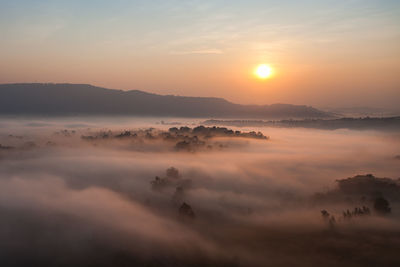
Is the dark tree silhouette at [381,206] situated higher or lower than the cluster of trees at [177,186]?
higher

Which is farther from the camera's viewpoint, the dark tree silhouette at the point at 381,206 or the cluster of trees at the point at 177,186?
the cluster of trees at the point at 177,186

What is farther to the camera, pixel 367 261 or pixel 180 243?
pixel 180 243

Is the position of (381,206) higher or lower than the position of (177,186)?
higher

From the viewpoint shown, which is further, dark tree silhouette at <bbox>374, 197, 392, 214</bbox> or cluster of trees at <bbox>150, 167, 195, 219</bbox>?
cluster of trees at <bbox>150, 167, 195, 219</bbox>

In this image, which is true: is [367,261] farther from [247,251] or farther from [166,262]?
[166,262]

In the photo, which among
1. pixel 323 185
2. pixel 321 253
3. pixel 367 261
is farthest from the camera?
pixel 323 185

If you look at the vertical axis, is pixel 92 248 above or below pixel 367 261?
below

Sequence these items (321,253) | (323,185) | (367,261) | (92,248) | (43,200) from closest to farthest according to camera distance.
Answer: (367,261)
(321,253)
(92,248)
(43,200)
(323,185)

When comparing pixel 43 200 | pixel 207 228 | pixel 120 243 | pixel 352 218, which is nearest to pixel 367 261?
pixel 352 218

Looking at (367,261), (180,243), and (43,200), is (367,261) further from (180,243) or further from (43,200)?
(43,200)

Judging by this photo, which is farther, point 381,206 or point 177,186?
point 177,186

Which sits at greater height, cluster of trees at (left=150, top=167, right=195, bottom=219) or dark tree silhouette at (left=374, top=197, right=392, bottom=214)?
dark tree silhouette at (left=374, top=197, right=392, bottom=214)
